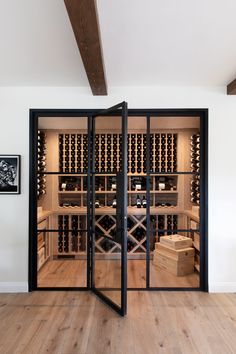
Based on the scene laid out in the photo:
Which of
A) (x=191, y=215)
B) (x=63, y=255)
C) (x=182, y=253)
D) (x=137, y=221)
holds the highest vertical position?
(x=191, y=215)

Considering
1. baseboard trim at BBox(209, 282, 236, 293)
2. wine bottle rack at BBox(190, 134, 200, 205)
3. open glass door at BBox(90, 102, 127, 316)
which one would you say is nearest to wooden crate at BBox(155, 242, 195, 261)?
baseboard trim at BBox(209, 282, 236, 293)

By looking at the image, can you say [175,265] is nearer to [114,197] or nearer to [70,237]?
[114,197]

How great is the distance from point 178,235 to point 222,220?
0.98 metres

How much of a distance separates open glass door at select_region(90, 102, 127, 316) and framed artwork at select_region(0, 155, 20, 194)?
3.02ft

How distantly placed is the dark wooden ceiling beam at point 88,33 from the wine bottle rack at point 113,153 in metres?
0.98

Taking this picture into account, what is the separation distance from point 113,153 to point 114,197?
0.69 metres

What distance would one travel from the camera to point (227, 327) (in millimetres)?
2555

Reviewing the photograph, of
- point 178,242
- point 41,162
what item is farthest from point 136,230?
point 41,162

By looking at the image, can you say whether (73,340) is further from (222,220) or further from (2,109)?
(2,109)

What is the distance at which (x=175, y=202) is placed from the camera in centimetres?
449

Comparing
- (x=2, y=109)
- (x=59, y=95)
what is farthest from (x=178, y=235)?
(x=2, y=109)

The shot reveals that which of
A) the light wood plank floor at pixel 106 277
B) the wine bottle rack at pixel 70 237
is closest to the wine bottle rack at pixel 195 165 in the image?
the light wood plank floor at pixel 106 277

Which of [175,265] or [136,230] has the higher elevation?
[136,230]

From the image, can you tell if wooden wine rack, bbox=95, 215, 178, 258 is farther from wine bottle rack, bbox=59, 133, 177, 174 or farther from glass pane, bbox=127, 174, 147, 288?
wine bottle rack, bbox=59, 133, 177, 174
